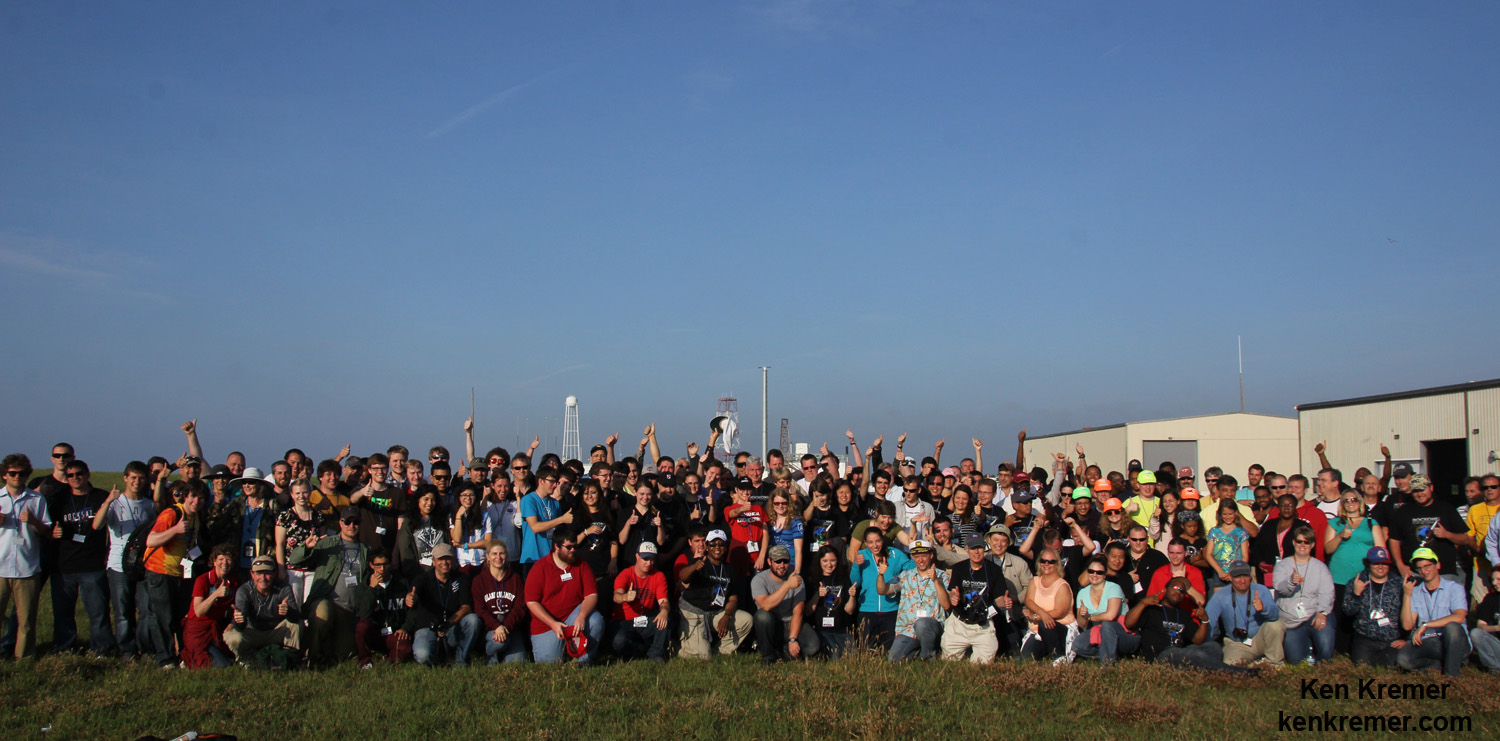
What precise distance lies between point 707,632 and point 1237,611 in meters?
5.43

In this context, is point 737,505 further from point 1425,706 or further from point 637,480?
point 1425,706

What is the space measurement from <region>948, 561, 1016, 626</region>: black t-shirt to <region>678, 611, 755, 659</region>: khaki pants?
2195mm

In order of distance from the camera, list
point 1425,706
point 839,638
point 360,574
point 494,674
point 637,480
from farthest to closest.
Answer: point 637,480, point 839,638, point 360,574, point 494,674, point 1425,706

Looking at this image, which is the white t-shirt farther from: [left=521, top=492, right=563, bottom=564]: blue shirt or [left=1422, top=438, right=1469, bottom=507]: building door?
[left=1422, top=438, right=1469, bottom=507]: building door

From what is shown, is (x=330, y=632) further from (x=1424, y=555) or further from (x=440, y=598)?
(x=1424, y=555)

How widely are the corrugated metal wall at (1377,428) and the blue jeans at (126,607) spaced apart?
77.7ft

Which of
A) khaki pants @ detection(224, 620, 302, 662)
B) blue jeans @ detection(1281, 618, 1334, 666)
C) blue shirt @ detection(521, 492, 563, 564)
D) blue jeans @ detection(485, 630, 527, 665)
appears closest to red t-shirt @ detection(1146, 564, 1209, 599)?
blue jeans @ detection(1281, 618, 1334, 666)

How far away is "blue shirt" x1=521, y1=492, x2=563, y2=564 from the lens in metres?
10.2

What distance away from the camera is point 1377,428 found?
23141mm

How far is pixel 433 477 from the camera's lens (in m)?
10.8

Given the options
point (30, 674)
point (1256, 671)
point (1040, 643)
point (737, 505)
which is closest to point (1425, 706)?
point (1256, 671)

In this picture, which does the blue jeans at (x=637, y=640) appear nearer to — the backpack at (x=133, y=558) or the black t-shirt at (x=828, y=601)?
the black t-shirt at (x=828, y=601)

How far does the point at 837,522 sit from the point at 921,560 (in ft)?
4.03

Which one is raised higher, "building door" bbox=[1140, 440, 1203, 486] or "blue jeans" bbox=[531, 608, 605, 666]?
"building door" bbox=[1140, 440, 1203, 486]
